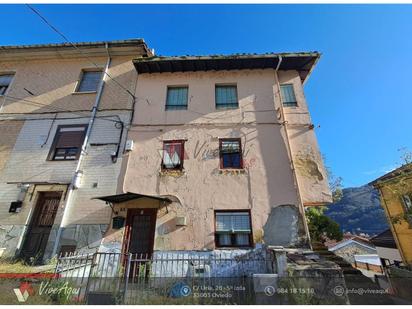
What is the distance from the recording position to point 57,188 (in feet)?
29.7

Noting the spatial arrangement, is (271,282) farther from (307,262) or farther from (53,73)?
(53,73)

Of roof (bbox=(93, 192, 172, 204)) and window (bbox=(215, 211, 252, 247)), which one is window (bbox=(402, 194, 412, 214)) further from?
roof (bbox=(93, 192, 172, 204))

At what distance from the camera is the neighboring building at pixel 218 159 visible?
8.16 metres

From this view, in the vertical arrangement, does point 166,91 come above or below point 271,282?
above

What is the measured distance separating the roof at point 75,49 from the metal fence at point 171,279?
10365mm

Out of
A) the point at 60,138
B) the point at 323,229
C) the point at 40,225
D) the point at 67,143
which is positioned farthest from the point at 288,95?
→ the point at 40,225

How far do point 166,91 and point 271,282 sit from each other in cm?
948

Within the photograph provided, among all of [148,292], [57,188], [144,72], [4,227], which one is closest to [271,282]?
[148,292]

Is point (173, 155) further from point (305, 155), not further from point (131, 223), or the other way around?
point (305, 155)

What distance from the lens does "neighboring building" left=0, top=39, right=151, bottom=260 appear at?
8.48 meters

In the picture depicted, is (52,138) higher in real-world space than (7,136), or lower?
lower

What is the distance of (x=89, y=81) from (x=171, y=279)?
10763mm

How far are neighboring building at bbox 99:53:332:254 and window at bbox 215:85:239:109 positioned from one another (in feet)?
0.23

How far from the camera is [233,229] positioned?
816cm
